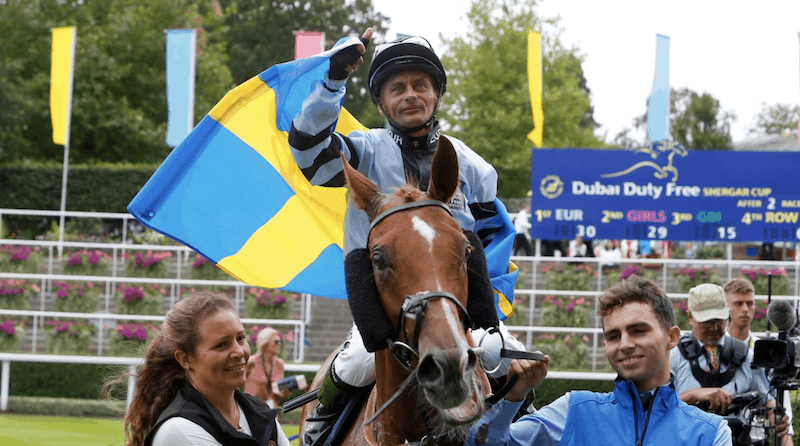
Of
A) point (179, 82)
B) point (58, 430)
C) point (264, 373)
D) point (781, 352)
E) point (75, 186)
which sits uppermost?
point (179, 82)

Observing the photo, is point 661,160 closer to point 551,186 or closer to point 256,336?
point 551,186

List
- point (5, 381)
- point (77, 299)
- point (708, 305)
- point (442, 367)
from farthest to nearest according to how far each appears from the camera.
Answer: point (77, 299) → point (5, 381) → point (708, 305) → point (442, 367)

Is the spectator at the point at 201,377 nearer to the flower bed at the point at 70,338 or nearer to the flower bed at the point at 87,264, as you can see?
the flower bed at the point at 70,338

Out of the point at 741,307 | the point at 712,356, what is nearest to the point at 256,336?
the point at 741,307

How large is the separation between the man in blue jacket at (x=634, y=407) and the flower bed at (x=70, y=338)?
11372 mm

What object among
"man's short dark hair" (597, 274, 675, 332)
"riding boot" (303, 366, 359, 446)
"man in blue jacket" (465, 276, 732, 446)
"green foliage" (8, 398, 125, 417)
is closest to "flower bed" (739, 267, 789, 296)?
"green foliage" (8, 398, 125, 417)

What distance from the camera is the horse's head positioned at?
207 centimetres

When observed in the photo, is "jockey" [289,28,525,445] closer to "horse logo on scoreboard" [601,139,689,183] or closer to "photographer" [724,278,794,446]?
"photographer" [724,278,794,446]

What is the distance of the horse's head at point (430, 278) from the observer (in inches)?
81.6

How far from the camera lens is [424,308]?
7.11 ft

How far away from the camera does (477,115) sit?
2834cm

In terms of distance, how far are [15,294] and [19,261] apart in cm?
73

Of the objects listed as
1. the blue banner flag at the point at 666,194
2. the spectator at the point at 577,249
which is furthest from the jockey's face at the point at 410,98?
the spectator at the point at 577,249

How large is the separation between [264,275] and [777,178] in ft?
33.8
